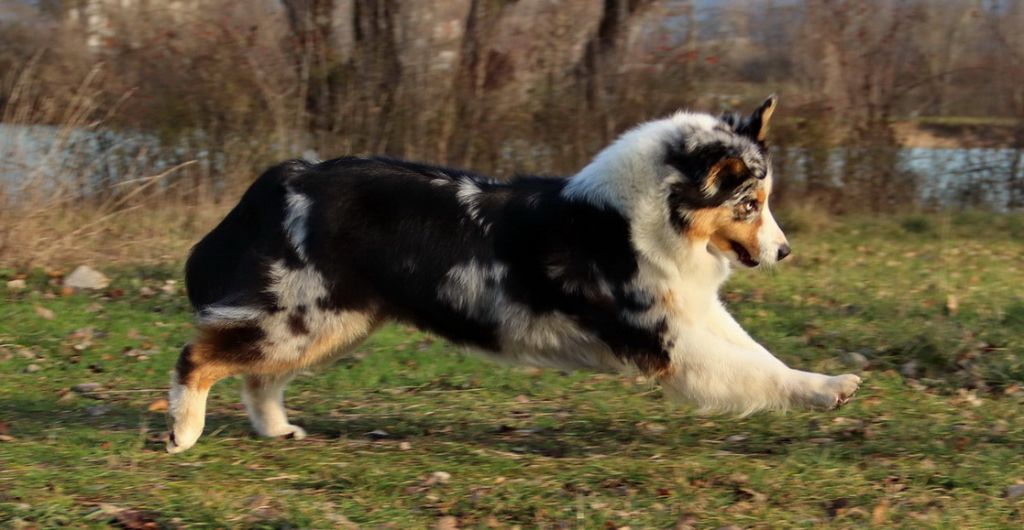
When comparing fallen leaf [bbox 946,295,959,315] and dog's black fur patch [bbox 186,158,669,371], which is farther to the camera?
fallen leaf [bbox 946,295,959,315]

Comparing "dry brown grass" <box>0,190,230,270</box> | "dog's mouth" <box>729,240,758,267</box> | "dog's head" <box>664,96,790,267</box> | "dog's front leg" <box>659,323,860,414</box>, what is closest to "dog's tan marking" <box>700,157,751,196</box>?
"dog's head" <box>664,96,790,267</box>

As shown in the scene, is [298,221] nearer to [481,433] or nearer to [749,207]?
[481,433]

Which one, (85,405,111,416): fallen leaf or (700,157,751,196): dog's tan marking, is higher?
(700,157,751,196): dog's tan marking

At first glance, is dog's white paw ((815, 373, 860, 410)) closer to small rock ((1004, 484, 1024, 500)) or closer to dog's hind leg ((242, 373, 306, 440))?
small rock ((1004, 484, 1024, 500))

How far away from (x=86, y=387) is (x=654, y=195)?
13.2 ft

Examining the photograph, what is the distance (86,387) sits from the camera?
7297 mm

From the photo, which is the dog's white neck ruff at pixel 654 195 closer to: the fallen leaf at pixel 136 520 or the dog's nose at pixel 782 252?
the dog's nose at pixel 782 252

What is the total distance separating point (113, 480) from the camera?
5.05 metres

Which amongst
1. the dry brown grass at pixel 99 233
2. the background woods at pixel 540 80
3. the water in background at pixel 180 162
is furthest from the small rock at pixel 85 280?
the background woods at pixel 540 80

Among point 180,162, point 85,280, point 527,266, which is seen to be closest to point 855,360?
point 527,266

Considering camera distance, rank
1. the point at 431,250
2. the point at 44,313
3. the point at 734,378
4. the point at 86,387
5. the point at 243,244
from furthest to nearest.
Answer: the point at 44,313
the point at 86,387
the point at 243,244
the point at 431,250
the point at 734,378

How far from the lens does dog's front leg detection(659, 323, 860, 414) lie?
530 centimetres

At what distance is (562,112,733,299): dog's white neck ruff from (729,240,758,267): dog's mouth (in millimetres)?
73

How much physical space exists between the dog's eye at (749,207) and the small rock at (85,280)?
6467 millimetres
